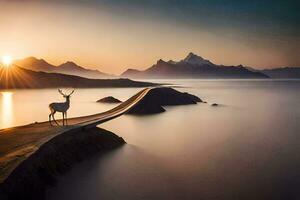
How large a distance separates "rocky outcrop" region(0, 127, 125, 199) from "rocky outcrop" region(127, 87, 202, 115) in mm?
35360

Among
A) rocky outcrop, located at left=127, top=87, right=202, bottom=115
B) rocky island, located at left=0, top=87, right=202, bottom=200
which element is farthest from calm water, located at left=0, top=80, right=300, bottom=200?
rocky outcrop, located at left=127, top=87, right=202, bottom=115

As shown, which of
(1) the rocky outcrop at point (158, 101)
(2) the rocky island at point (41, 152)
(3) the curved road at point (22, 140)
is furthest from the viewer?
(1) the rocky outcrop at point (158, 101)

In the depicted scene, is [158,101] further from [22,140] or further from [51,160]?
[22,140]

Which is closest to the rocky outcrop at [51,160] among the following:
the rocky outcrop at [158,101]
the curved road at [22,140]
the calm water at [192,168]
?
the curved road at [22,140]

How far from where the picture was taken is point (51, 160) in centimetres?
2873

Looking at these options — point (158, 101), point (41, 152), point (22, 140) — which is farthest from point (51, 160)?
point (158, 101)

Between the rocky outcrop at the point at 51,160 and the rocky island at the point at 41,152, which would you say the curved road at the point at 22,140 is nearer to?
the rocky island at the point at 41,152

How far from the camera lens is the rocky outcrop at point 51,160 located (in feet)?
66.3

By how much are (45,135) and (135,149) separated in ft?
50.5

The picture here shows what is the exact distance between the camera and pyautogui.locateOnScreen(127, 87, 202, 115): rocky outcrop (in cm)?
8089

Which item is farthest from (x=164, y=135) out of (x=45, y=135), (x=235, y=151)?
(x=45, y=135)

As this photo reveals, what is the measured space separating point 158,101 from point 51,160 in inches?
2575

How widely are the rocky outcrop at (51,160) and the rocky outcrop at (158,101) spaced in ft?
116

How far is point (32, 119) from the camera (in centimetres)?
8156
